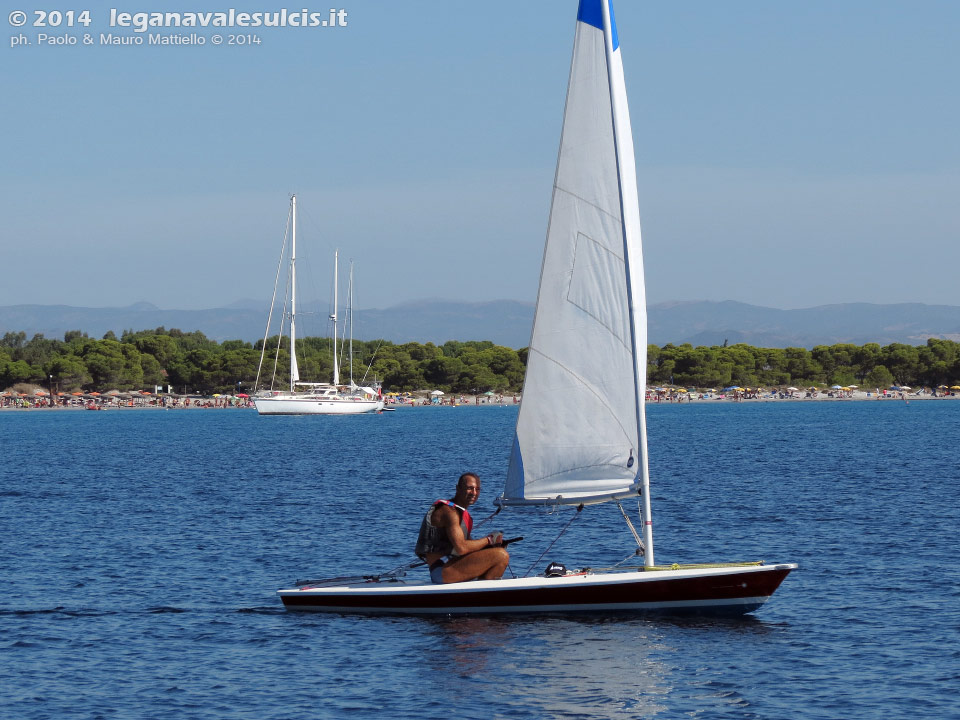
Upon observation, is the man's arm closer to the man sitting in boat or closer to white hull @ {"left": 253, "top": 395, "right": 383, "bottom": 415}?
the man sitting in boat

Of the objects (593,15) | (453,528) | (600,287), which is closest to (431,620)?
(453,528)

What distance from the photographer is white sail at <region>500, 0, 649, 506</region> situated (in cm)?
2159

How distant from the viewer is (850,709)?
726 inches

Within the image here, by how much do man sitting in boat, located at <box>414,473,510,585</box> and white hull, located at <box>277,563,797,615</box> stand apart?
24cm

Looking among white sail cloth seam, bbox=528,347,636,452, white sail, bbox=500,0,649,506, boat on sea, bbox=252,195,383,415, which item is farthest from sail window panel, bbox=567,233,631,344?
boat on sea, bbox=252,195,383,415

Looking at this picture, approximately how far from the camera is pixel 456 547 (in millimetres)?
22703

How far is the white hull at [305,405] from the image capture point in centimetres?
15862

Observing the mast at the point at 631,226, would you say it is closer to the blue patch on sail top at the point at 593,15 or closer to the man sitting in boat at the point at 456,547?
the blue patch on sail top at the point at 593,15

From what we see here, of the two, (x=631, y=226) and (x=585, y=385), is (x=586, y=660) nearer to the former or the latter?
(x=585, y=385)

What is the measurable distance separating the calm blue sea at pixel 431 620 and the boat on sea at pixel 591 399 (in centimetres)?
64

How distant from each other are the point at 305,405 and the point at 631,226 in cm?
14016

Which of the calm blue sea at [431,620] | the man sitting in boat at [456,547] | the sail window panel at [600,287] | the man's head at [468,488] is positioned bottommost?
the calm blue sea at [431,620]

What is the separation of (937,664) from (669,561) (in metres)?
11.7

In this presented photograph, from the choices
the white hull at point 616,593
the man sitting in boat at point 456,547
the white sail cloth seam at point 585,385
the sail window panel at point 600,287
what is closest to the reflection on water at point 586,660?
the white hull at point 616,593
